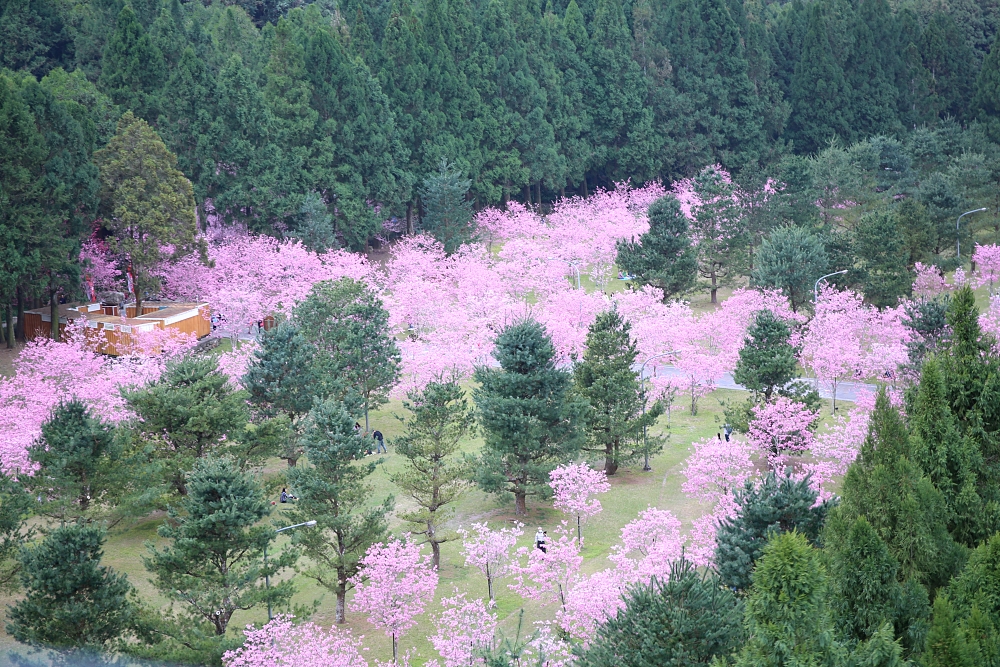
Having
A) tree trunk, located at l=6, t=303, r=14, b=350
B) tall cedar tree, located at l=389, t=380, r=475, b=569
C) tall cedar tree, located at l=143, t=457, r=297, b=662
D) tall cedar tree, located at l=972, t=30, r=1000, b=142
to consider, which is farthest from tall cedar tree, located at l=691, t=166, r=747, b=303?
tall cedar tree, located at l=143, t=457, r=297, b=662

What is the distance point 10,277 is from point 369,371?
630 inches

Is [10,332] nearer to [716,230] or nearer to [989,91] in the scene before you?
[716,230]

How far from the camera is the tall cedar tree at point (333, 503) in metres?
28.5

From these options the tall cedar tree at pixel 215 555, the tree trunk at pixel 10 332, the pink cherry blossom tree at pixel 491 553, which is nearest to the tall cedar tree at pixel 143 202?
the tree trunk at pixel 10 332

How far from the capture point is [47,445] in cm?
3155

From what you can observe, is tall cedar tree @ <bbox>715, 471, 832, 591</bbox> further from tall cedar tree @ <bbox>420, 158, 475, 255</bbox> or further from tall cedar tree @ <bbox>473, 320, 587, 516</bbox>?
tall cedar tree @ <bbox>420, 158, 475, 255</bbox>

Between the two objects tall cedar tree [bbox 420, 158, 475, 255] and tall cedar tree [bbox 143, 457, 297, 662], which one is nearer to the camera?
tall cedar tree [bbox 143, 457, 297, 662]

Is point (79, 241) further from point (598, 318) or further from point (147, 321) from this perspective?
point (598, 318)

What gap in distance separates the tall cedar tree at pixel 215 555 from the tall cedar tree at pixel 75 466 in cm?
476

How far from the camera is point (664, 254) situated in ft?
180

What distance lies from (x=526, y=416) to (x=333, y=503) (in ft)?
23.5

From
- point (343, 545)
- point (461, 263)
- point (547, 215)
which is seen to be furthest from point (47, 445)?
point (547, 215)

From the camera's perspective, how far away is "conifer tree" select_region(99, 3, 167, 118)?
5666 cm

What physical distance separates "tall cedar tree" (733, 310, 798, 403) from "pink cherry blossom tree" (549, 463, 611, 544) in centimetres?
633
